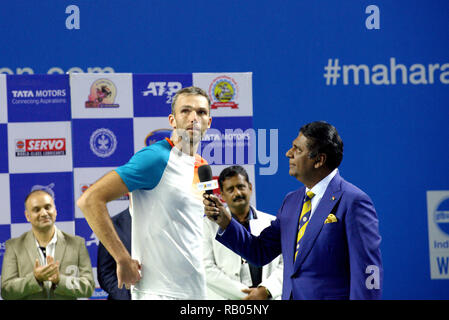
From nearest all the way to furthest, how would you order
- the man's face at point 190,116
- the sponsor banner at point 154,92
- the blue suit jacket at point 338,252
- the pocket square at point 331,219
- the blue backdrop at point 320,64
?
1. the blue suit jacket at point 338,252
2. the pocket square at point 331,219
3. the man's face at point 190,116
4. the sponsor banner at point 154,92
5. the blue backdrop at point 320,64

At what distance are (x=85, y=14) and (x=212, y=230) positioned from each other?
7.91ft

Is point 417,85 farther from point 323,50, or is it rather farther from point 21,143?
point 21,143

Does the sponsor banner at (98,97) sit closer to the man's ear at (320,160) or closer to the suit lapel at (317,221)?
the man's ear at (320,160)

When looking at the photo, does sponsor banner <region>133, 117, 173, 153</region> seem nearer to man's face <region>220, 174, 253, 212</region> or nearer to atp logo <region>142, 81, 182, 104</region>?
atp logo <region>142, 81, 182, 104</region>

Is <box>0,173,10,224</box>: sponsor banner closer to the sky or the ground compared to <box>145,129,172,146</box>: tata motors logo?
closer to the ground

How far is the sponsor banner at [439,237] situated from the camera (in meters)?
5.14

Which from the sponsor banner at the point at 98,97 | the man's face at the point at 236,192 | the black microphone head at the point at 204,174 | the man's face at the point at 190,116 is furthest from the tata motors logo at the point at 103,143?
the black microphone head at the point at 204,174

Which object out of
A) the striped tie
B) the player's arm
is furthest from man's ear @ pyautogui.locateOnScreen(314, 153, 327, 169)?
the player's arm

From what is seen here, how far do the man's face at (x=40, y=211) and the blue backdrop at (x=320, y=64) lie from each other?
1.45 metres

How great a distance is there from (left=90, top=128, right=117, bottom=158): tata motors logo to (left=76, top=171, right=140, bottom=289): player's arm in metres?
1.68

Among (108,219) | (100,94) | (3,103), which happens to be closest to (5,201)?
(3,103)

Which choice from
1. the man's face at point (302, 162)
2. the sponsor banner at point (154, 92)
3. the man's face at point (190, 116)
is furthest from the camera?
the sponsor banner at point (154, 92)

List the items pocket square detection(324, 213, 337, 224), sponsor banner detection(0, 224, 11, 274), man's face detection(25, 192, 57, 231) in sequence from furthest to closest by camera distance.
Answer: sponsor banner detection(0, 224, 11, 274) → man's face detection(25, 192, 57, 231) → pocket square detection(324, 213, 337, 224)

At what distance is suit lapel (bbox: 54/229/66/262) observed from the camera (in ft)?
13.2
